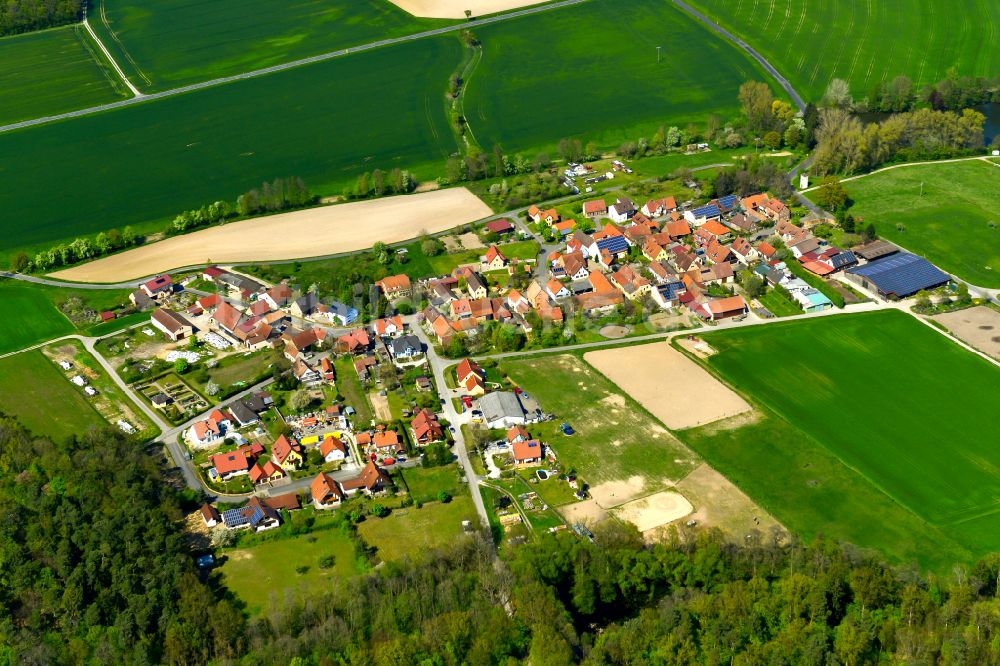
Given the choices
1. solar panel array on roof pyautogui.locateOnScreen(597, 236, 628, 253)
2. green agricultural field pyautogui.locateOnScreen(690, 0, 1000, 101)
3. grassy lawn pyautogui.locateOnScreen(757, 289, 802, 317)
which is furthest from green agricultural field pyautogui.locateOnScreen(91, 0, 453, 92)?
grassy lawn pyautogui.locateOnScreen(757, 289, 802, 317)

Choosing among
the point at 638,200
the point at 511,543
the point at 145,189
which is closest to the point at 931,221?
the point at 638,200

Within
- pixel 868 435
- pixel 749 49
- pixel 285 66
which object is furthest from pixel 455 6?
pixel 868 435

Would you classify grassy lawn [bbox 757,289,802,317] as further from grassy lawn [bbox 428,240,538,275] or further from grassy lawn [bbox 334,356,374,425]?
grassy lawn [bbox 334,356,374,425]

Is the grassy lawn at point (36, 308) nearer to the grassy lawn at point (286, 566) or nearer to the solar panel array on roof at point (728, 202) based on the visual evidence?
the grassy lawn at point (286, 566)

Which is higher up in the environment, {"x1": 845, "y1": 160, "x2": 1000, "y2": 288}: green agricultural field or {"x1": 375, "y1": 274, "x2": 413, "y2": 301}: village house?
{"x1": 845, "y1": 160, "x2": 1000, "y2": 288}: green agricultural field

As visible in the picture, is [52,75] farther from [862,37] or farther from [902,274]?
[902,274]

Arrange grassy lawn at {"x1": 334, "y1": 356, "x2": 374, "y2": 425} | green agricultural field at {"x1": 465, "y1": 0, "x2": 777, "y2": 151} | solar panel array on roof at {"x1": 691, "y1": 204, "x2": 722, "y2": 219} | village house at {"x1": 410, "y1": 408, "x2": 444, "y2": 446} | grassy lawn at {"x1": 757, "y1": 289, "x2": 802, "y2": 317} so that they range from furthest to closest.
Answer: green agricultural field at {"x1": 465, "y1": 0, "x2": 777, "y2": 151} < solar panel array on roof at {"x1": 691, "y1": 204, "x2": 722, "y2": 219} < grassy lawn at {"x1": 757, "y1": 289, "x2": 802, "y2": 317} < grassy lawn at {"x1": 334, "y1": 356, "x2": 374, "y2": 425} < village house at {"x1": 410, "y1": 408, "x2": 444, "y2": 446}
